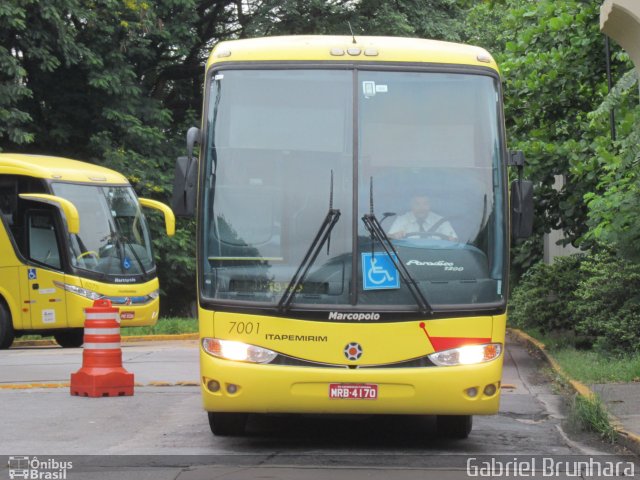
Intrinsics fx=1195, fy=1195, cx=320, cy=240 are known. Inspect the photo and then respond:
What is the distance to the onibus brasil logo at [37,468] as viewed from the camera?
834 cm

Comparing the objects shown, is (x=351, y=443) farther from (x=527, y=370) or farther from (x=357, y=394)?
(x=527, y=370)

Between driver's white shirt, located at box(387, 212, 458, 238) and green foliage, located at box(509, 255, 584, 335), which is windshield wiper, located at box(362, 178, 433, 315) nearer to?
driver's white shirt, located at box(387, 212, 458, 238)

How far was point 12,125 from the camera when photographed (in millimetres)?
26078

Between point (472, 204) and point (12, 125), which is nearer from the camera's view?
point (472, 204)

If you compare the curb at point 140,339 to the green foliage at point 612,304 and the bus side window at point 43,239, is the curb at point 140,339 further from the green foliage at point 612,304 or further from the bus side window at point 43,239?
the green foliage at point 612,304

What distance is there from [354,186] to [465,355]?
5.29ft

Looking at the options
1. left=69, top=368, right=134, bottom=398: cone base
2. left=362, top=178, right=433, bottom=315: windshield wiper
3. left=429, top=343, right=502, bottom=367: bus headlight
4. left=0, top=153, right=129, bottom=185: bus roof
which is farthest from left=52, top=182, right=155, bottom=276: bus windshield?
left=429, top=343, right=502, bottom=367: bus headlight

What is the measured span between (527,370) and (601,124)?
3646 millimetres

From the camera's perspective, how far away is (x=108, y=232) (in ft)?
74.8

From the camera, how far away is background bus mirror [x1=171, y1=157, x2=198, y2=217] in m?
9.73

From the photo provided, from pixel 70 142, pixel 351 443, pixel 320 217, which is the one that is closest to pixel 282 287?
pixel 320 217

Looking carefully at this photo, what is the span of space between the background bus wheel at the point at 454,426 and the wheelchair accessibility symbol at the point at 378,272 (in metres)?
1.51

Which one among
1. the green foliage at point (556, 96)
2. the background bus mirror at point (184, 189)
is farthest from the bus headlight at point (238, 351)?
the green foliage at point (556, 96)

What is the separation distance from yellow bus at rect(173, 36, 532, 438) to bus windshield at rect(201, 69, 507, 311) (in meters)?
0.01
